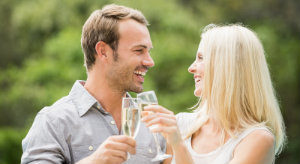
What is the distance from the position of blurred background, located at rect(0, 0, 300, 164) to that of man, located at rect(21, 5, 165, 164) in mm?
6536

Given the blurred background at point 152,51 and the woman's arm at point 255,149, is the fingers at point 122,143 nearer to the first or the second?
the woman's arm at point 255,149

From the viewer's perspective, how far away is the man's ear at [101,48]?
3160mm

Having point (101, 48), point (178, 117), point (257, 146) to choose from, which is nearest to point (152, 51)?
point (178, 117)

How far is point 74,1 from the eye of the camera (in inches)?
455

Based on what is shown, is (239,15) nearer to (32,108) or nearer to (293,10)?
(293,10)

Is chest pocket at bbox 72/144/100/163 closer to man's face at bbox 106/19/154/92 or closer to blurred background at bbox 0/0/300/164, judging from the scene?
man's face at bbox 106/19/154/92

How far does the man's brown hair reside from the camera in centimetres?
314

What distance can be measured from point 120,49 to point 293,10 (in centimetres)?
1169

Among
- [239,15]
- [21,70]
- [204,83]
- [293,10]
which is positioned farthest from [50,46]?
[204,83]

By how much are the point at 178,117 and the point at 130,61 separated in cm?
55

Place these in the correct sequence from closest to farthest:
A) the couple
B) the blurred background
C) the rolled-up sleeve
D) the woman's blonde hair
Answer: the rolled-up sleeve
the couple
the woman's blonde hair
the blurred background

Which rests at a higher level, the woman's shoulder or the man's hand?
the man's hand

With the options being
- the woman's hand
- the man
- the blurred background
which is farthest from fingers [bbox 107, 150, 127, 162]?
the blurred background

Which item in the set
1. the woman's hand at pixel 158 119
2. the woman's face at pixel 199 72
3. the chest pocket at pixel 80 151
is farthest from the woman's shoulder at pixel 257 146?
the chest pocket at pixel 80 151
